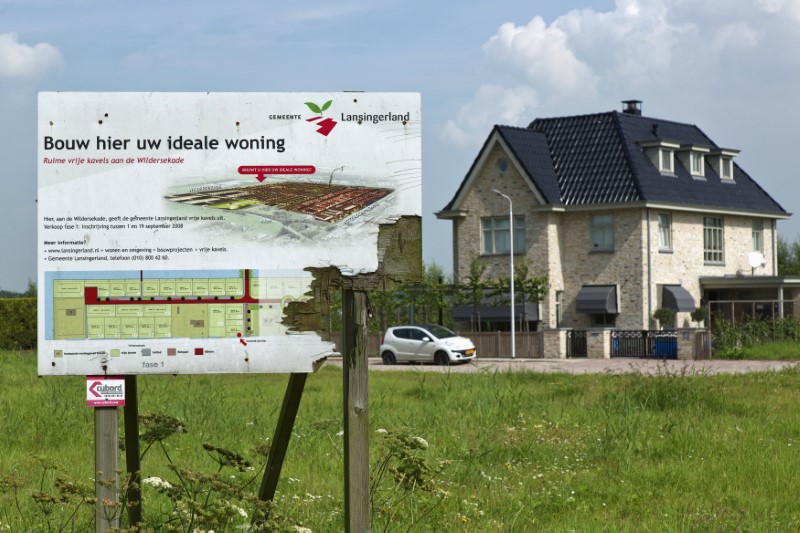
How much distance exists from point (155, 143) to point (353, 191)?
1.23 meters

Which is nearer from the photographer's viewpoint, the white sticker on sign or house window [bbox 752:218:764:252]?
the white sticker on sign

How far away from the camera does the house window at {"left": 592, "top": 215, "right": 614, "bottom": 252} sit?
4528 centimetres

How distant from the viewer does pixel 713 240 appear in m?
48.8

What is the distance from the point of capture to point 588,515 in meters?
8.94

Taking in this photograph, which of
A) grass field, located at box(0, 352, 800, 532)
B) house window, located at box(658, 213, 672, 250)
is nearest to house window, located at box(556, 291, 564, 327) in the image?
house window, located at box(658, 213, 672, 250)

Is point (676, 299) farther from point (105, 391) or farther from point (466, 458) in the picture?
point (105, 391)

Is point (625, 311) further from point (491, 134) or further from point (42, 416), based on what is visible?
point (42, 416)

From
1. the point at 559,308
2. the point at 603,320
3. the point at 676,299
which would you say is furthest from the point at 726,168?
the point at 559,308

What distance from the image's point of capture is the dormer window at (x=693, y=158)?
48.6 metres

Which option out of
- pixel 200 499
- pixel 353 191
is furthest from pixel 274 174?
pixel 200 499

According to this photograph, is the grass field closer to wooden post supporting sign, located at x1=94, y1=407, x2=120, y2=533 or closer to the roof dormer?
wooden post supporting sign, located at x1=94, y1=407, x2=120, y2=533

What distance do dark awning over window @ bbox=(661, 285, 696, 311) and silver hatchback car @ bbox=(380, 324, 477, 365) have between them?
896 centimetres

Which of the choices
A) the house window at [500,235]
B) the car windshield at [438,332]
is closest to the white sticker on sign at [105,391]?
the car windshield at [438,332]

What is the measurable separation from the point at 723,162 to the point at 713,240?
434cm
